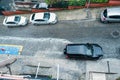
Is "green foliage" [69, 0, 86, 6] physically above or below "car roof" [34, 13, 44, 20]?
above

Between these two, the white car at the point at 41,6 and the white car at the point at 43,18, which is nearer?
the white car at the point at 43,18

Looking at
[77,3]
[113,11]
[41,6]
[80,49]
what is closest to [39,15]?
[41,6]

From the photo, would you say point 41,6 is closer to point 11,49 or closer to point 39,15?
point 39,15

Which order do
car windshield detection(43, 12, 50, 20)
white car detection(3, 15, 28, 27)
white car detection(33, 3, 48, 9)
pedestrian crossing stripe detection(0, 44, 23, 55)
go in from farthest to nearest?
white car detection(33, 3, 48, 9)
white car detection(3, 15, 28, 27)
car windshield detection(43, 12, 50, 20)
pedestrian crossing stripe detection(0, 44, 23, 55)

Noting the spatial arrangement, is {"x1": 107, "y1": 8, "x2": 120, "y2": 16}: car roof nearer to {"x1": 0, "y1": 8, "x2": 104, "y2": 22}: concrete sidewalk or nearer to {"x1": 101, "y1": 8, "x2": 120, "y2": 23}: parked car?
{"x1": 101, "y1": 8, "x2": 120, "y2": 23}: parked car

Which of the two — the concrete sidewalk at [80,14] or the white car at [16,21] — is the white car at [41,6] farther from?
the white car at [16,21]

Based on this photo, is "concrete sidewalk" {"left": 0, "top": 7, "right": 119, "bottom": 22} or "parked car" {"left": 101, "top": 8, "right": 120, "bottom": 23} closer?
"parked car" {"left": 101, "top": 8, "right": 120, "bottom": 23}

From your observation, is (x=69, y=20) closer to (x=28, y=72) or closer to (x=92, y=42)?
(x=92, y=42)

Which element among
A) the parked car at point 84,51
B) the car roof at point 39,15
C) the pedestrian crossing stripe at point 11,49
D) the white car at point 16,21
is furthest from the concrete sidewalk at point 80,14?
the pedestrian crossing stripe at point 11,49

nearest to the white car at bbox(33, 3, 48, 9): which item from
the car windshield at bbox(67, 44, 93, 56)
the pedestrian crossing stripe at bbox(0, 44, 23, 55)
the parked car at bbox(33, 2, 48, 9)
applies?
the parked car at bbox(33, 2, 48, 9)
